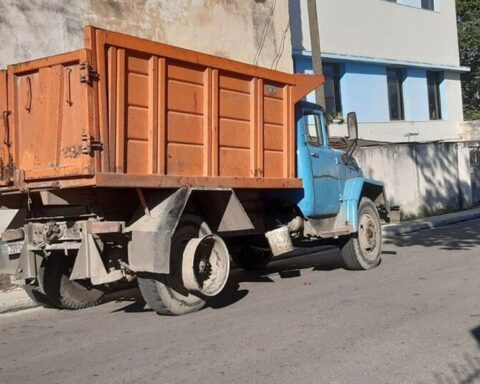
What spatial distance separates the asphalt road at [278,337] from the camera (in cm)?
519

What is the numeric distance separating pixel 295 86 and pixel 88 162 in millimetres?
3777

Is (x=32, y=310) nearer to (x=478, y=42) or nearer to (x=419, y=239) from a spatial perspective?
(x=419, y=239)

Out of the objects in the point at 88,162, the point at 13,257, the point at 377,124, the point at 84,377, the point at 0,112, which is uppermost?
the point at 377,124

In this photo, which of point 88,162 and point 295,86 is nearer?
point 88,162

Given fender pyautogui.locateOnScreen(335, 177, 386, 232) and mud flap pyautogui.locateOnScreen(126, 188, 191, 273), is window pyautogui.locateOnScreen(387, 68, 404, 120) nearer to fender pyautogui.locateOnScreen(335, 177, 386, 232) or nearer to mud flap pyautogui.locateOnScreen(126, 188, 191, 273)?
fender pyautogui.locateOnScreen(335, 177, 386, 232)

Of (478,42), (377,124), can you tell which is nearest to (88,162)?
(377,124)

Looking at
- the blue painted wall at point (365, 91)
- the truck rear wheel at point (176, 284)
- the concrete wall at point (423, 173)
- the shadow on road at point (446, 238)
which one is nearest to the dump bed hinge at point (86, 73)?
the truck rear wheel at point (176, 284)

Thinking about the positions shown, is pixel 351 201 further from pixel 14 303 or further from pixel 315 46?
pixel 315 46

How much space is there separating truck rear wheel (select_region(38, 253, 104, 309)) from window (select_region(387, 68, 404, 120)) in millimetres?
19049

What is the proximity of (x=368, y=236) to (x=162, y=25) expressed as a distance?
6920 mm

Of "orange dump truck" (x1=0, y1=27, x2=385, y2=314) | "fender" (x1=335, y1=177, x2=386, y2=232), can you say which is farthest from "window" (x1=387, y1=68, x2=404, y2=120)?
"orange dump truck" (x1=0, y1=27, x2=385, y2=314)

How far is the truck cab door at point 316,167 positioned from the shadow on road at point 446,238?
4060mm

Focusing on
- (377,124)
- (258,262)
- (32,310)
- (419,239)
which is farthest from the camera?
(377,124)

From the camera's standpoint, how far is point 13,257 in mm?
7598
